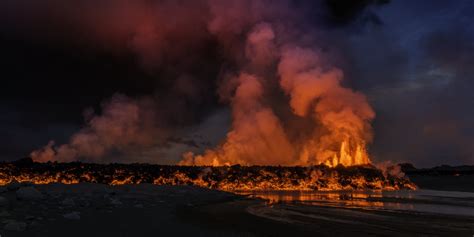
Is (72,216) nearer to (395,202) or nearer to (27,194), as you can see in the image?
(27,194)

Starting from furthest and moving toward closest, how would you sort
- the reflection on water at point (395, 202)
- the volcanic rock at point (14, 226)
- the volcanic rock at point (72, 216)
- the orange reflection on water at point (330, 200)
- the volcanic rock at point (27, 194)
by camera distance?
the orange reflection on water at point (330, 200) → the reflection on water at point (395, 202) → the volcanic rock at point (27, 194) → the volcanic rock at point (72, 216) → the volcanic rock at point (14, 226)

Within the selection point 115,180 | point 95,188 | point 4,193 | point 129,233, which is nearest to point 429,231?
point 129,233

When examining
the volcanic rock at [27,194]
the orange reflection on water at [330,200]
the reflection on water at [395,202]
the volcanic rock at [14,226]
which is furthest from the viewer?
the orange reflection on water at [330,200]

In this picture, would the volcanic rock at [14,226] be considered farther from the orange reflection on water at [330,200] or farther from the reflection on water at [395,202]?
the orange reflection on water at [330,200]

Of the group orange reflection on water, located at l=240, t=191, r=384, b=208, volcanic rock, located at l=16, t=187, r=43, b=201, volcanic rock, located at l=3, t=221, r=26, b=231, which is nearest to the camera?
volcanic rock, located at l=3, t=221, r=26, b=231

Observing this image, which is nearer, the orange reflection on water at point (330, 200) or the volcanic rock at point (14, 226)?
the volcanic rock at point (14, 226)

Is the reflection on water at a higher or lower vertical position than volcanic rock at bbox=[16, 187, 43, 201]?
lower

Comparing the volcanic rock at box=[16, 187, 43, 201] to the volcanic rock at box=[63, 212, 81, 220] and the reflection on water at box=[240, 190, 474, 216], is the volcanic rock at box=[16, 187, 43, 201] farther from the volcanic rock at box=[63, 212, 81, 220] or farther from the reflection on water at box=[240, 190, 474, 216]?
the reflection on water at box=[240, 190, 474, 216]

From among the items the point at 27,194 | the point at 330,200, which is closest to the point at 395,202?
the point at 330,200

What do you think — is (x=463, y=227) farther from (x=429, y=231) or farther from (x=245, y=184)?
(x=245, y=184)

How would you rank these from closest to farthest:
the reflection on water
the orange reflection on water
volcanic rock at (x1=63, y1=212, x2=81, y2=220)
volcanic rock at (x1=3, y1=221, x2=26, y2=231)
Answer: volcanic rock at (x1=3, y1=221, x2=26, y2=231)
volcanic rock at (x1=63, y1=212, x2=81, y2=220)
the reflection on water
the orange reflection on water

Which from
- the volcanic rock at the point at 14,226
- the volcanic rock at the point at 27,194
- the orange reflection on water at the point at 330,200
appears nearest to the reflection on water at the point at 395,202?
the orange reflection on water at the point at 330,200

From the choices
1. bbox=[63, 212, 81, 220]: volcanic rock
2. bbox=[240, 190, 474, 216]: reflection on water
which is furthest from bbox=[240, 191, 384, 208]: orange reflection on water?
bbox=[63, 212, 81, 220]: volcanic rock

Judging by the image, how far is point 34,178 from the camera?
167750 mm
